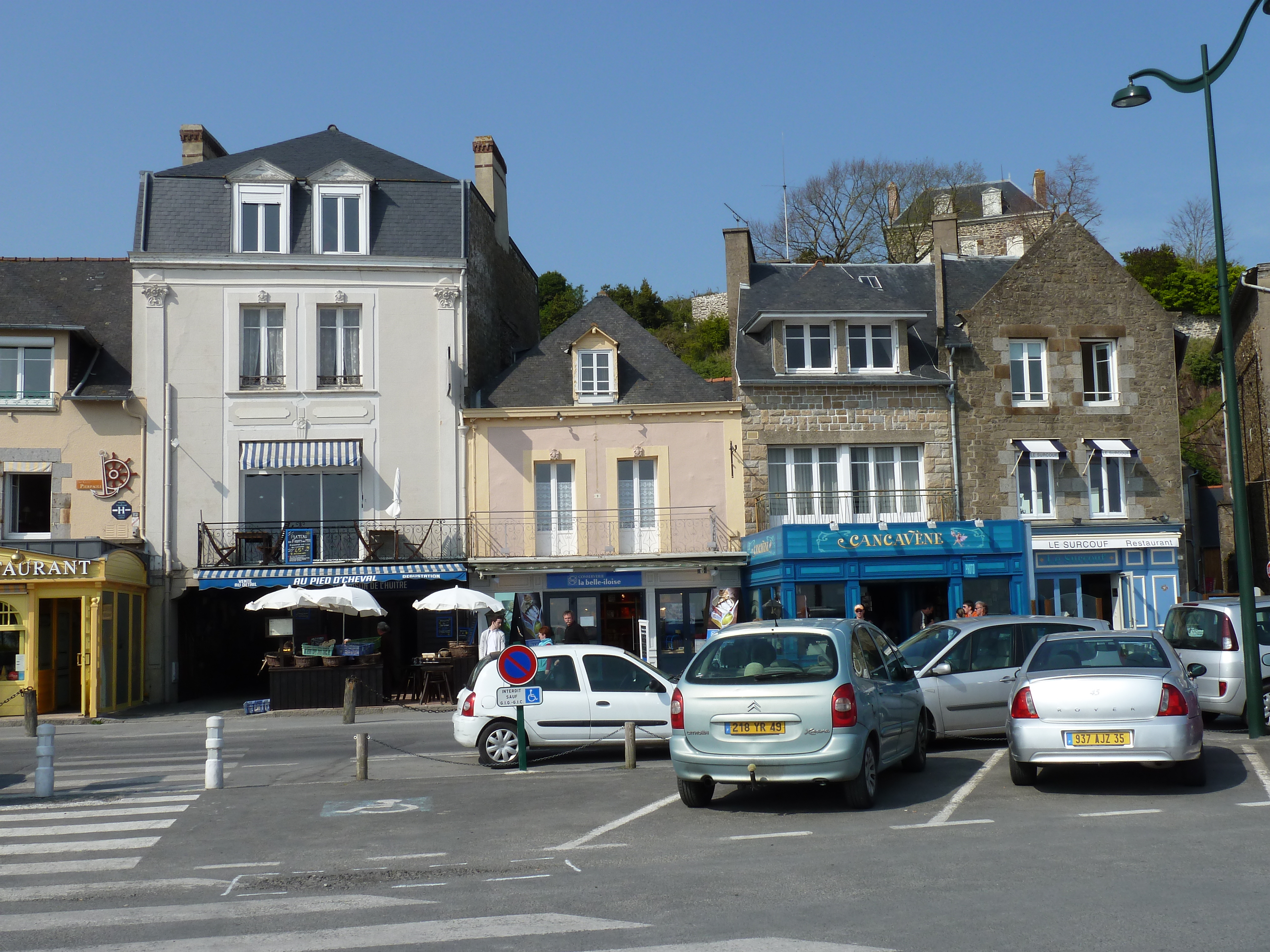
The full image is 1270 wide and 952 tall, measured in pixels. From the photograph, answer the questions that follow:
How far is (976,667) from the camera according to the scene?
14422mm

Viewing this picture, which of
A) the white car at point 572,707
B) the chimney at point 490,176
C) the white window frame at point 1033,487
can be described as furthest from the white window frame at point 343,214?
the white car at point 572,707

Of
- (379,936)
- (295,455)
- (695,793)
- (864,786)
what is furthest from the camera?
(295,455)

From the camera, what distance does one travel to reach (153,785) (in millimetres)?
13750

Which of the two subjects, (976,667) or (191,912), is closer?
(191,912)

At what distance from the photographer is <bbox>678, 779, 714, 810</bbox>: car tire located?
35.6 feet

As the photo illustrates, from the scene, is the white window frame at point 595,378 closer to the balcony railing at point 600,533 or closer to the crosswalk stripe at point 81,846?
the balcony railing at point 600,533

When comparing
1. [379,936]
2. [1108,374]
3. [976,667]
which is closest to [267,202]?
[1108,374]

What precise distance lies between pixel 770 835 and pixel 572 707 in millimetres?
5290

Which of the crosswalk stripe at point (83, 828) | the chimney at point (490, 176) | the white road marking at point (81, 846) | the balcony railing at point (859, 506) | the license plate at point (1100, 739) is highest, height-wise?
the chimney at point (490, 176)

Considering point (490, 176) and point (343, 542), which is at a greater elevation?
point (490, 176)

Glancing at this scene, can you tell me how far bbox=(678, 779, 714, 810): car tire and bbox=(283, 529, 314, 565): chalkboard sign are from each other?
58.7ft

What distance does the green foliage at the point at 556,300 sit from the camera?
56.1 m

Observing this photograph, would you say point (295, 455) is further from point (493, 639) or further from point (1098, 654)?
point (1098, 654)

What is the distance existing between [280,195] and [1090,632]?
73.2ft
